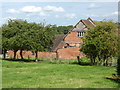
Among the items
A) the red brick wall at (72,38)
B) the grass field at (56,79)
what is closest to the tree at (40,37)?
the grass field at (56,79)

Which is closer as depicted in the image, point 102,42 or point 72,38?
point 102,42

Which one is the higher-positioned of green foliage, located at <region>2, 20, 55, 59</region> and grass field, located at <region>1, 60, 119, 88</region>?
green foliage, located at <region>2, 20, 55, 59</region>

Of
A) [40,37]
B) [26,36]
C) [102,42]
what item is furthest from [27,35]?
[102,42]

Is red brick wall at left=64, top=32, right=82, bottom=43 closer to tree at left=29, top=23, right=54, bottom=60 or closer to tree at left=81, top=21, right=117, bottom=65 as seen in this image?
tree at left=29, top=23, right=54, bottom=60

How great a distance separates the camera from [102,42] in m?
26.8

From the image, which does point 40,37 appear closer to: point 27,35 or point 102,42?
point 27,35

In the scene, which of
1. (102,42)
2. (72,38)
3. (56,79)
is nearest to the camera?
(56,79)

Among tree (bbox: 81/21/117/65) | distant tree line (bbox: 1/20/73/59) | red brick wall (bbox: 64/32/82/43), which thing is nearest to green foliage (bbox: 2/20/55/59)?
distant tree line (bbox: 1/20/73/59)

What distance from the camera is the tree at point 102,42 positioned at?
2633 cm

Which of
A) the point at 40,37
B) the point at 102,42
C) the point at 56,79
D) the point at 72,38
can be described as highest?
the point at 72,38

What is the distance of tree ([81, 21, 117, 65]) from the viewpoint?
26328mm

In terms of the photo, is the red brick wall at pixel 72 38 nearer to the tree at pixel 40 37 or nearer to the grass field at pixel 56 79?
the tree at pixel 40 37

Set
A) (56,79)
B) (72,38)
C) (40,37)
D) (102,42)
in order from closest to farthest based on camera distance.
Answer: (56,79)
(102,42)
(40,37)
(72,38)

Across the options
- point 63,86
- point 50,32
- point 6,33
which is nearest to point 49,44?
point 50,32
